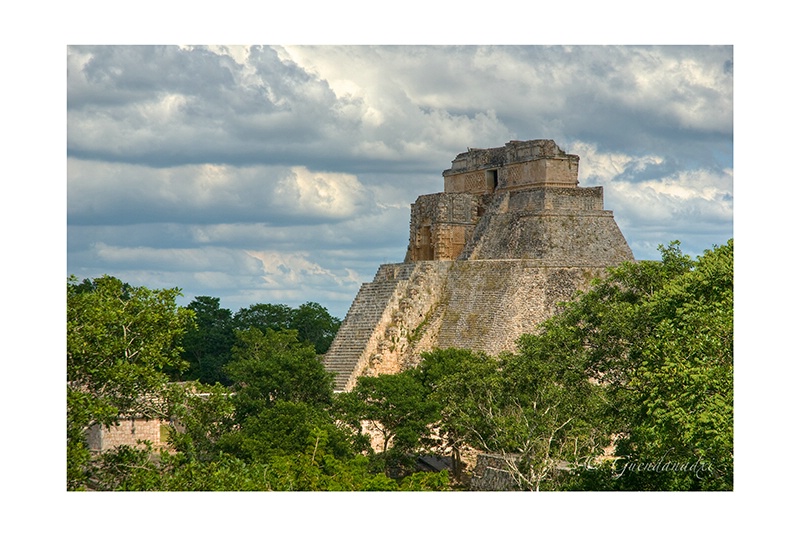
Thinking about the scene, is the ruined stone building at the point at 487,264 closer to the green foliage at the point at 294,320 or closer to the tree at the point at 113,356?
the green foliage at the point at 294,320

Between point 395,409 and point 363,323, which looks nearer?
point 395,409

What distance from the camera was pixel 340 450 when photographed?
27719 millimetres

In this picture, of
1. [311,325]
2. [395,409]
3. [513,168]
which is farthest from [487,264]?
[311,325]

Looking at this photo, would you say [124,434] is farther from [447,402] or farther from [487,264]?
[487,264]

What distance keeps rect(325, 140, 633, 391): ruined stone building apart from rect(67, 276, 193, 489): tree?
55.7 ft

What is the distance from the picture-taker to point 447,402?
1206 inches

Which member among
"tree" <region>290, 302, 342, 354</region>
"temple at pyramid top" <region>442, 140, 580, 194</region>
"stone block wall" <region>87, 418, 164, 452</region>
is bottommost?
"stone block wall" <region>87, 418, 164, 452</region>

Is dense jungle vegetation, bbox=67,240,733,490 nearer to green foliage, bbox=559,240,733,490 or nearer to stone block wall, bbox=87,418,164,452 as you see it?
green foliage, bbox=559,240,733,490

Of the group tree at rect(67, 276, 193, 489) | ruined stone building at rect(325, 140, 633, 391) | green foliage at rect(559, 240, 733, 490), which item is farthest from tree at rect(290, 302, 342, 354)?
tree at rect(67, 276, 193, 489)

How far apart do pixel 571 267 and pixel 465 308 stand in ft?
10.2

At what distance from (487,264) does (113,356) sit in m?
20.4

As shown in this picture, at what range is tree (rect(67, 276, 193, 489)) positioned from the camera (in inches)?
684

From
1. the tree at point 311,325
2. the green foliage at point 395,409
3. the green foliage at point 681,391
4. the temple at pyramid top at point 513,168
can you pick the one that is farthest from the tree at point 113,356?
the tree at point 311,325

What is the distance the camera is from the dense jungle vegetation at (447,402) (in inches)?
714
